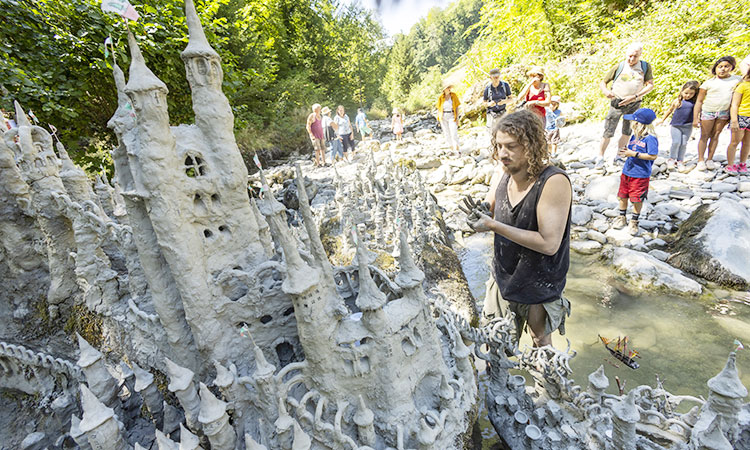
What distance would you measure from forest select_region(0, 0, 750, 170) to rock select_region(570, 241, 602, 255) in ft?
29.3

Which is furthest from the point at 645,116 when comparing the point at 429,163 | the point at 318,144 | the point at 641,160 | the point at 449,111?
the point at 318,144

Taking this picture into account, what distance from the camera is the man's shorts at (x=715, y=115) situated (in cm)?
880

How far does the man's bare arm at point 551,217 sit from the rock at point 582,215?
830 cm

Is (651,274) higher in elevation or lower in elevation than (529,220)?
lower

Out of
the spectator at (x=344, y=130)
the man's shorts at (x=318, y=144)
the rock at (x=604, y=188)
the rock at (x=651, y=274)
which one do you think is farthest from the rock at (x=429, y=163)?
the rock at (x=651, y=274)

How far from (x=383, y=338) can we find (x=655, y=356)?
5601 millimetres

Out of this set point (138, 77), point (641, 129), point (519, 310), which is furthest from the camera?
point (641, 129)

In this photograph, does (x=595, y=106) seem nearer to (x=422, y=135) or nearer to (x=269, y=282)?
(x=422, y=135)

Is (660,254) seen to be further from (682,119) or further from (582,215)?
(682,119)

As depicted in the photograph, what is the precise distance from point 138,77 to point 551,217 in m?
4.39

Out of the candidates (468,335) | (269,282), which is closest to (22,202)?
(269,282)

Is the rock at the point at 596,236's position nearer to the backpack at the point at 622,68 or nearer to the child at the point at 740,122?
the child at the point at 740,122

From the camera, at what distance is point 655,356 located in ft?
19.0

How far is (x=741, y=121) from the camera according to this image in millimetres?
8555
